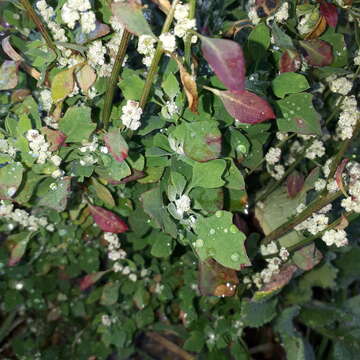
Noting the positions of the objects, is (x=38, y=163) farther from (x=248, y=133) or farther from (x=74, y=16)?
(x=248, y=133)

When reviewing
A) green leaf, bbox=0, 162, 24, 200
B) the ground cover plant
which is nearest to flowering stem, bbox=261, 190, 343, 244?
the ground cover plant

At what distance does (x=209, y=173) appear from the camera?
61 centimetres

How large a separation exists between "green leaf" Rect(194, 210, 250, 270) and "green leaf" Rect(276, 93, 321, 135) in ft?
0.57

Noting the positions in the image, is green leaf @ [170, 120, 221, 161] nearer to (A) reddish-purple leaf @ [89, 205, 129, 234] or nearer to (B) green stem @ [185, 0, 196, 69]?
(B) green stem @ [185, 0, 196, 69]

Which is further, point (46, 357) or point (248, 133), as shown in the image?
point (46, 357)

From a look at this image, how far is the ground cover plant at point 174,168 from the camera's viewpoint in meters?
0.59

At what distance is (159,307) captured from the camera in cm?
107

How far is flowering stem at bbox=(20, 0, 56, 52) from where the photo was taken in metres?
0.56

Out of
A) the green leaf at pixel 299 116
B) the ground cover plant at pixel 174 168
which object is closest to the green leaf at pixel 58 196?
the ground cover plant at pixel 174 168

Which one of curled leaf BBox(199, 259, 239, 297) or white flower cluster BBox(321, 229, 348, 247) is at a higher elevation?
white flower cluster BBox(321, 229, 348, 247)

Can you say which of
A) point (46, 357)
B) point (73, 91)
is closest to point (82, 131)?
point (73, 91)

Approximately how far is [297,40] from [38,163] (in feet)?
1.37

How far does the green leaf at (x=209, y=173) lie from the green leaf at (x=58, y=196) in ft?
0.61

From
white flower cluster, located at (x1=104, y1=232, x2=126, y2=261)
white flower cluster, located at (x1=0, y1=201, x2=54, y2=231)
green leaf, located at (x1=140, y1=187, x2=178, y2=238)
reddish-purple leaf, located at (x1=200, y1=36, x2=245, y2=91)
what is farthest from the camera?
white flower cluster, located at (x1=104, y1=232, x2=126, y2=261)
